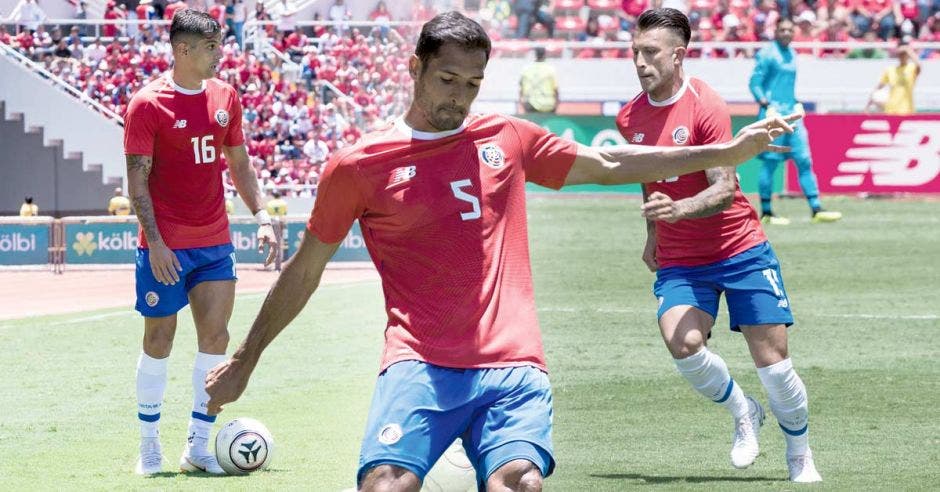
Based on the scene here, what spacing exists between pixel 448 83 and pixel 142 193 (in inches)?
139

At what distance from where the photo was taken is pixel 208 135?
7730mm

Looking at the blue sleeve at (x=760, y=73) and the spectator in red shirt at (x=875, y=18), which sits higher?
the blue sleeve at (x=760, y=73)

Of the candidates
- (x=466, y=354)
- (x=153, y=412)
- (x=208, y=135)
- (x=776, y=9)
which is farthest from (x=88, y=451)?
(x=776, y=9)

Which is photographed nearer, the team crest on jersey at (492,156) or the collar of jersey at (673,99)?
the team crest on jersey at (492,156)

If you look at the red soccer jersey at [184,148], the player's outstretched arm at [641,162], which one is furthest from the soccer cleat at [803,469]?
the red soccer jersey at [184,148]

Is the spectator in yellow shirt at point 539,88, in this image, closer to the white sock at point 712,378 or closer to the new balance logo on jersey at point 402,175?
the white sock at point 712,378

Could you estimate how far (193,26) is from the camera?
24.7ft

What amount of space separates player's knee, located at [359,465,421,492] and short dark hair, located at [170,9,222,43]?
3.77 m

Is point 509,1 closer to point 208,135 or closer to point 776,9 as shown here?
point 776,9

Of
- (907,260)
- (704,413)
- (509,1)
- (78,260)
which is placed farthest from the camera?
(509,1)

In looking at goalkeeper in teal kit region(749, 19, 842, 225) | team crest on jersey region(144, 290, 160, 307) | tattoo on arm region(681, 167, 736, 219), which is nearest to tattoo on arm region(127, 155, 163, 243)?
team crest on jersey region(144, 290, 160, 307)

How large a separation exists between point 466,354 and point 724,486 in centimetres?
290

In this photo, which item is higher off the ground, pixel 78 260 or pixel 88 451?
pixel 88 451

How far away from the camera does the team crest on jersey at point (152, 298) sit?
7730mm
